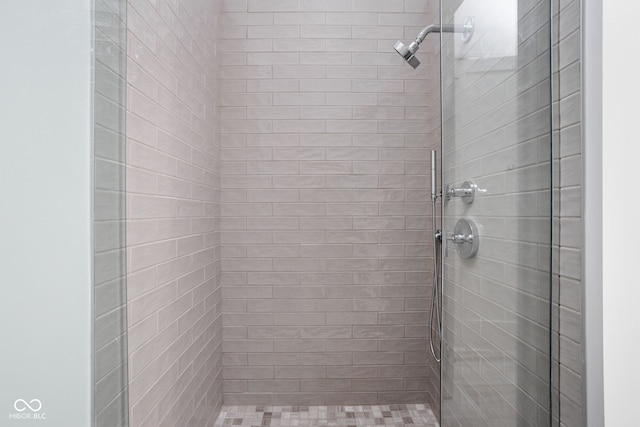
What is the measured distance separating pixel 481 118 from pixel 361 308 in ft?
4.56

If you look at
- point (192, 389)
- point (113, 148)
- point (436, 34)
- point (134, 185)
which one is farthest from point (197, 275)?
point (436, 34)

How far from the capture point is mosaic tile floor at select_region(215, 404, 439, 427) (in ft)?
6.95

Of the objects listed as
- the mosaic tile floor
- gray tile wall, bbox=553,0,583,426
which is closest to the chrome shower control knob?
gray tile wall, bbox=553,0,583,426

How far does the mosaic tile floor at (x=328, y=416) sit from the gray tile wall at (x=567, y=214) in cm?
126

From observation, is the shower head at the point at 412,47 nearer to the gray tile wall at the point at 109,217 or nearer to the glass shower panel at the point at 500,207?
the glass shower panel at the point at 500,207

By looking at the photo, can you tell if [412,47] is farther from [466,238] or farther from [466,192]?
[466,238]

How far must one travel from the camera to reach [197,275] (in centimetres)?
185
